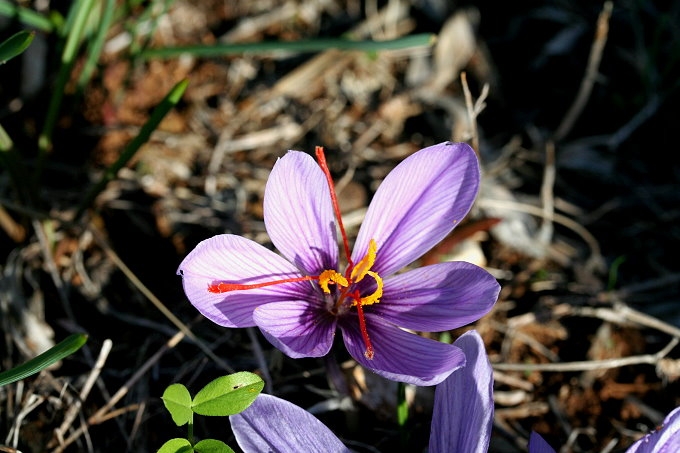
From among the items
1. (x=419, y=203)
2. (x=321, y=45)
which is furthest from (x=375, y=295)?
(x=321, y=45)

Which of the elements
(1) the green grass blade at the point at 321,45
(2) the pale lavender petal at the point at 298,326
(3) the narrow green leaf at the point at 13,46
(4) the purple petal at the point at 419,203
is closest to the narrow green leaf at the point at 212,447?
(2) the pale lavender petal at the point at 298,326

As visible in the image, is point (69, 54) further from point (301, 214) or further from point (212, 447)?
point (212, 447)

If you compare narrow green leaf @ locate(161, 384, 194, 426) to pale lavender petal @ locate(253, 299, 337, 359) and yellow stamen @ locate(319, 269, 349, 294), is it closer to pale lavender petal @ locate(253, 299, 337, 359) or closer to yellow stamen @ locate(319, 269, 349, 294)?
pale lavender petal @ locate(253, 299, 337, 359)

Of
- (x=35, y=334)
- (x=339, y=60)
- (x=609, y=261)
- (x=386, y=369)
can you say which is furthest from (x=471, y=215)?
(x=35, y=334)

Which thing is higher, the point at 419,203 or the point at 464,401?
the point at 419,203

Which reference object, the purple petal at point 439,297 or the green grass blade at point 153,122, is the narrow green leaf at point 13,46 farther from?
the purple petal at point 439,297

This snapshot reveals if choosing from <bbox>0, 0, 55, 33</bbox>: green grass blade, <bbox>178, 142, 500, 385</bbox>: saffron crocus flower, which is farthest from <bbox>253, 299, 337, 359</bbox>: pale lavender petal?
<bbox>0, 0, 55, 33</bbox>: green grass blade
